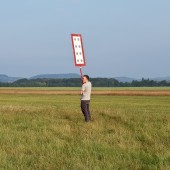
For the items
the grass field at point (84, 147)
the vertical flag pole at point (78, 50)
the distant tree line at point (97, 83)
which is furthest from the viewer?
the distant tree line at point (97, 83)

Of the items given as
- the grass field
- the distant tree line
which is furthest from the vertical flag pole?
the distant tree line

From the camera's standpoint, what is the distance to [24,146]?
34.1 feet

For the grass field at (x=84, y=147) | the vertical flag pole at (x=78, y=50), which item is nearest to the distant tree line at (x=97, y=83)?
the vertical flag pole at (x=78, y=50)

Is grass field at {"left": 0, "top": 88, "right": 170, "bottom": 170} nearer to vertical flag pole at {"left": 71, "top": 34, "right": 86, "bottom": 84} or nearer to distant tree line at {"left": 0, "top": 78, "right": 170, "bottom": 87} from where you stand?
vertical flag pole at {"left": 71, "top": 34, "right": 86, "bottom": 84}

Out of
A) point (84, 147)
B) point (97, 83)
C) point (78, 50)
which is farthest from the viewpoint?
point (97, 83)

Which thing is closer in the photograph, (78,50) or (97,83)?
(78,50)

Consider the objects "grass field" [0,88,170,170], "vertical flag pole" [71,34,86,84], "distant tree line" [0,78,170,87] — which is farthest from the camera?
"distant tree line" [0,78,170,87]

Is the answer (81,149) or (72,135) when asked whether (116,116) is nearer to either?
(72,135)

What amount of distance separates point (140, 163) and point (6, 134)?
18.0ft

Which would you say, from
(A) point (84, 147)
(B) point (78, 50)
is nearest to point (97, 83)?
(B) point (78, 50)

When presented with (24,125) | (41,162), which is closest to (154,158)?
(41,162)

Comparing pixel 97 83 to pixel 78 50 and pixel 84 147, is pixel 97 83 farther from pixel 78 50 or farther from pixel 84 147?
pixel 84 147

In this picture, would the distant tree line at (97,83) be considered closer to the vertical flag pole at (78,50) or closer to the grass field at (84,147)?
the vertical flag pole at (78,50)

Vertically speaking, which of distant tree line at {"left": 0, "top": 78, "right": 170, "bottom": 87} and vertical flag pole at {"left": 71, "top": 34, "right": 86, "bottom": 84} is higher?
vertical flag pole at {"left": 71, "top": 34, "right": 86, "bottom": 84}
